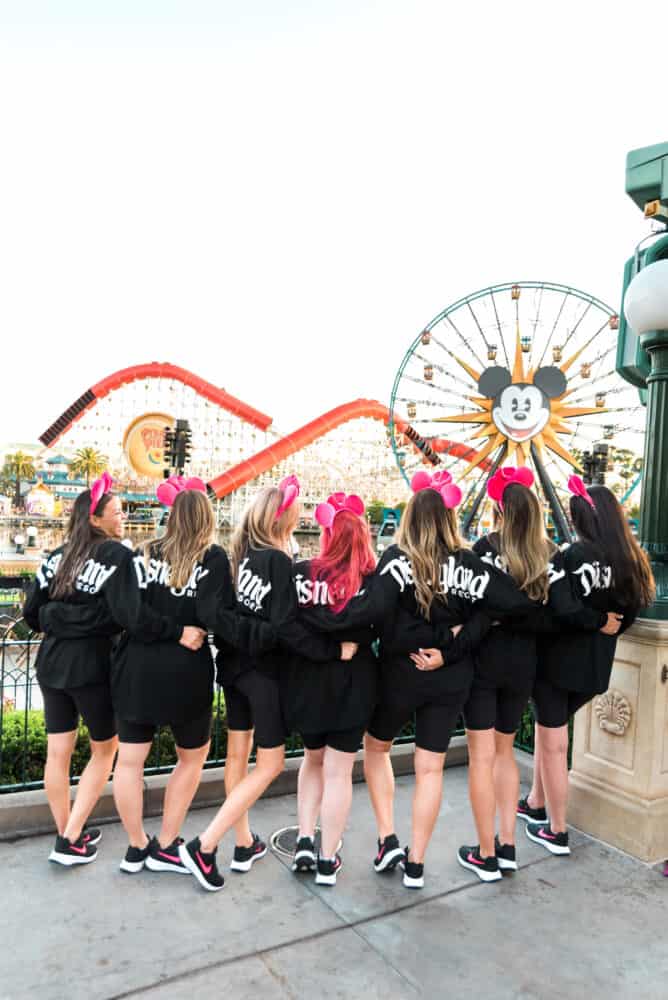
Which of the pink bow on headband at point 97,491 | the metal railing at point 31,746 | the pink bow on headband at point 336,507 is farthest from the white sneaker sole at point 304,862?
the pink bow on headband at point 97,491

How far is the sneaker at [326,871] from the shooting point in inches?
128

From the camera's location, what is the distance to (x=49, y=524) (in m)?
49.2

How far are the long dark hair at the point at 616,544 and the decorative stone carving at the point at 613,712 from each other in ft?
2.05

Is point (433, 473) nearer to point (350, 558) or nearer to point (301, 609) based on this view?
point (350, 558)

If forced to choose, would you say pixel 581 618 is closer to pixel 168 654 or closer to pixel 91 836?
pixel 168 654

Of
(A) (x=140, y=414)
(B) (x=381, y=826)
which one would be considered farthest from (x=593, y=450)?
(A) (x=140, y=414)

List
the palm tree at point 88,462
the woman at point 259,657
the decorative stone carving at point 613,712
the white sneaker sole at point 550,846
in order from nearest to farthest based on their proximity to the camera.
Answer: the woman at point 259,657 < the white sneaker sole at point 550,846 < the decorative stone carving at point 613,712 < the palm tree at point 88,462

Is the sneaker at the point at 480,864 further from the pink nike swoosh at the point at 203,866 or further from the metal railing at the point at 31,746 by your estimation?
the metal railing at the point at 31,746

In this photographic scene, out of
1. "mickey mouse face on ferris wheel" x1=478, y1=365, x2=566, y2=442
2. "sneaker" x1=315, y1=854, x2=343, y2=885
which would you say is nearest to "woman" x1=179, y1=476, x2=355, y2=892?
"sneaker" x1=315, y1=854, x2=343, y2=885

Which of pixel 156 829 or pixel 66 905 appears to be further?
pixel 156 829

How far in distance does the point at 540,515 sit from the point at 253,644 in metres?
1.50

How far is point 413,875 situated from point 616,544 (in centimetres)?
189

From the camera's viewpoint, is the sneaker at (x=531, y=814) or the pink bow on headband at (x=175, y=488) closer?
the pink bow on headband at (x=175, y=488)

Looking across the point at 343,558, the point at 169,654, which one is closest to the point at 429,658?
the point at 343,558
